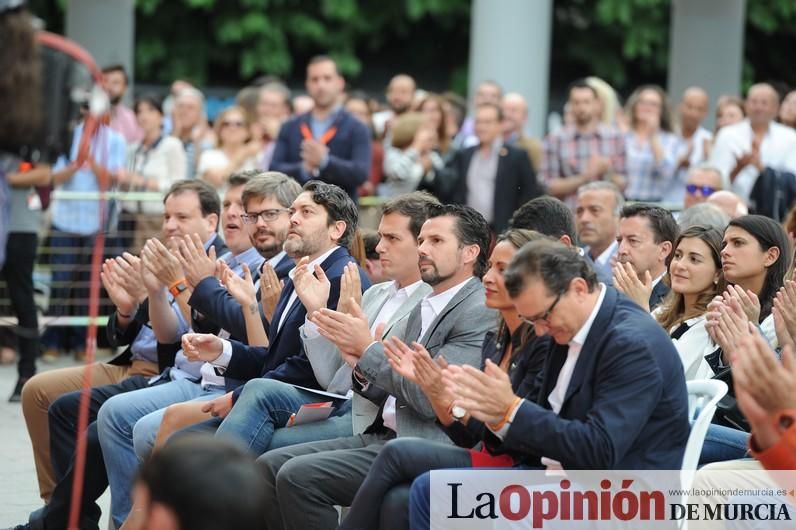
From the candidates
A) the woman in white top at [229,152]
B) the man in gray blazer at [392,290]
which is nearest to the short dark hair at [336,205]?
the man in gray blazer at [392,290]

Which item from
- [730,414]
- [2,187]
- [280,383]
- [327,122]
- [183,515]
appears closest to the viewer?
[183,515]

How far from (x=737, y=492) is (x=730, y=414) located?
705 millimetres

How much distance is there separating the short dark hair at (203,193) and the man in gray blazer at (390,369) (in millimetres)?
2021

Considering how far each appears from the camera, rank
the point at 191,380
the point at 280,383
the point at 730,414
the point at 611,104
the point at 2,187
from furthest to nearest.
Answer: the point at 611,104, the point at 191,380, the point at 280,383, the point at 730,414, the point at 2,187

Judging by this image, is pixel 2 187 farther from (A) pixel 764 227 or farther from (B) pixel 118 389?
(A) pixel 764 227

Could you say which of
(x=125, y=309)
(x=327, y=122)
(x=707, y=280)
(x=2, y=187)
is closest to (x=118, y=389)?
(x=125, y=309)

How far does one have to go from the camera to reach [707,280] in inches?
253

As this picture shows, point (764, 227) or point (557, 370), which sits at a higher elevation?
point (764, 227)

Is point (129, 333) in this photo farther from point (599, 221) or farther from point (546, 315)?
point (546, 315)

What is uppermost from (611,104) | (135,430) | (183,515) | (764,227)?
(611,104)

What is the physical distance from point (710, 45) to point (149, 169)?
6825 millimetres

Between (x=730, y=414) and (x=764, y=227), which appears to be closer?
(x=730, y=414)

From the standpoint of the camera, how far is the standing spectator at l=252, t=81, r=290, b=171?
40.2 feet

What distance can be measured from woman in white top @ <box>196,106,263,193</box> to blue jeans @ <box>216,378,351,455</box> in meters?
5.65
